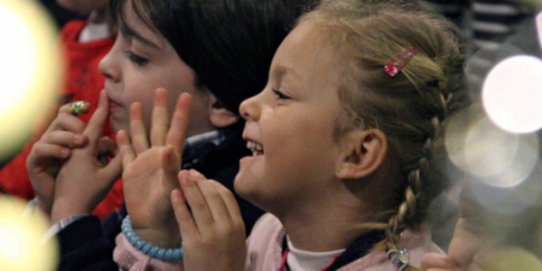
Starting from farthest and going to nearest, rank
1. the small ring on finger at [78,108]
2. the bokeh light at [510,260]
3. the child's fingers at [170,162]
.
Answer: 1. the small ring on finger at [78,108]
2. the child's fingers at [170,162]
3. the bokeh light at [510,260]

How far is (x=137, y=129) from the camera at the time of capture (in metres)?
1.09

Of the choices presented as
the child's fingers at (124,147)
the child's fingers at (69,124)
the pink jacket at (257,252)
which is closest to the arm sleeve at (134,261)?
the pink jacket at (257,252)

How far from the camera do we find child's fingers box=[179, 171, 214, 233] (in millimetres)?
898

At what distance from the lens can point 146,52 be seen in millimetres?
1135

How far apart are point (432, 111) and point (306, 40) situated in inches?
6.0

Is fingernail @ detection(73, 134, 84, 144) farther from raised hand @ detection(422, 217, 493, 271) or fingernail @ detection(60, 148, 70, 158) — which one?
raised hand @ detection(422, 217, 493, 271)

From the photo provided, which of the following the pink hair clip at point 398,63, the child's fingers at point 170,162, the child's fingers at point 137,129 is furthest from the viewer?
the child's fingers at point 137,129

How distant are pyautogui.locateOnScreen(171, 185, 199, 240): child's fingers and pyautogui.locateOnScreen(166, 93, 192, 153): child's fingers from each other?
108 millimetres

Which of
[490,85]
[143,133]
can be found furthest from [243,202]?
[490,85]

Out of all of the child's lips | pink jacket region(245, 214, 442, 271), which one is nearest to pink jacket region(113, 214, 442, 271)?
pink jacket region(245, 214, 442, 271)

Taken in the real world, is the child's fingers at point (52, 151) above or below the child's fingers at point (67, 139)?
below

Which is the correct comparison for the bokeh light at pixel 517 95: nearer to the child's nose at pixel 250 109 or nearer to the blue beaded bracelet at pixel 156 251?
the child's nose at pixel 250 109

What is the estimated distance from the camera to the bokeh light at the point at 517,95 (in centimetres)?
68

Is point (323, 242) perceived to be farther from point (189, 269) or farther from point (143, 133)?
point (143, 133)
